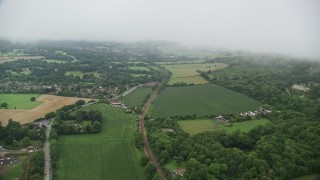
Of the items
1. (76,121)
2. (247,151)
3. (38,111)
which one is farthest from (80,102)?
(247,151)

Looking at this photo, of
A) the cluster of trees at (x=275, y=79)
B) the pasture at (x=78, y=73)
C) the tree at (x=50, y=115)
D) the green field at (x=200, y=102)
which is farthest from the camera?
the pasture at (x=78, y=73)

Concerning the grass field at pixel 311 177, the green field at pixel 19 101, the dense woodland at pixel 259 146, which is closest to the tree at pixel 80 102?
the green field at pixel 19 101

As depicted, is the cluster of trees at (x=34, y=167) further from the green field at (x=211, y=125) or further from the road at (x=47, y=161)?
the green field at (x=211, y=125)

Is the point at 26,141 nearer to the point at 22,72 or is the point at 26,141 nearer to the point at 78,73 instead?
the point at 78,73

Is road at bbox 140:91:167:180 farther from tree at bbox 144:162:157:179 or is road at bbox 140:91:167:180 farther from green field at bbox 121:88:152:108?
green field at bbox 121:88:152:108

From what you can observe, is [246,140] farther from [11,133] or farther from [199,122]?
[11,133]
